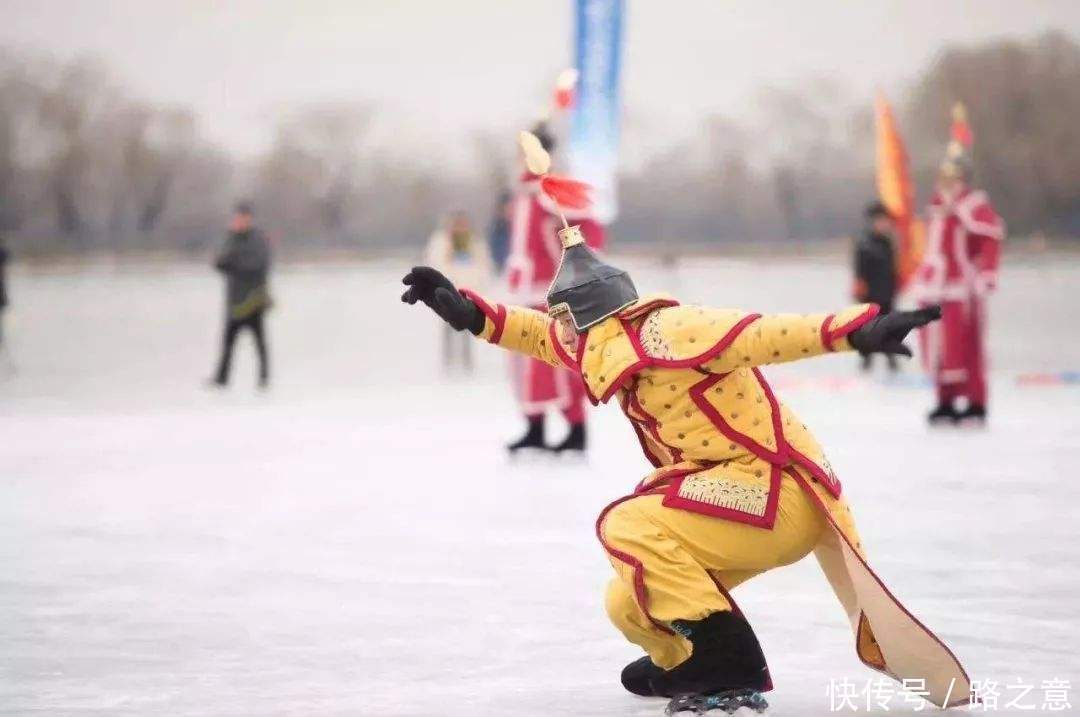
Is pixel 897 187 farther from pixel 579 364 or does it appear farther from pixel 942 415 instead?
pixel 579 364

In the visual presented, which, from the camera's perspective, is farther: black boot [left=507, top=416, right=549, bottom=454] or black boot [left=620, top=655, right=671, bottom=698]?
black boot [left=507, top=416, right=549, bottom=454]

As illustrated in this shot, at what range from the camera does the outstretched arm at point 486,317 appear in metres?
4.48

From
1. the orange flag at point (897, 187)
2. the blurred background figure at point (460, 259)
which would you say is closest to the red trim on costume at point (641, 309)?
the orange flag at point (897, 187)

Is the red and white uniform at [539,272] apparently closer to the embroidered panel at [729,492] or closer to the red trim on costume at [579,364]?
the red trim on costume at [579,364]

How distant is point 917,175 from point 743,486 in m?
34.2

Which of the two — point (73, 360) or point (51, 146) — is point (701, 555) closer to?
point (73, 360)

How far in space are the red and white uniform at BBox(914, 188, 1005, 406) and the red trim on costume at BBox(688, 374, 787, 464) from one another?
6.05 metres

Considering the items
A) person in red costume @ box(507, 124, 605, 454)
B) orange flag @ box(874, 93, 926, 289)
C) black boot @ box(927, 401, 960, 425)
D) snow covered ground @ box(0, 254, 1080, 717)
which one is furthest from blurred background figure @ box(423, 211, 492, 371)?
person in red costume @ box(507, 124, 605, 454)

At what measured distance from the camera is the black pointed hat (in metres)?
4.23

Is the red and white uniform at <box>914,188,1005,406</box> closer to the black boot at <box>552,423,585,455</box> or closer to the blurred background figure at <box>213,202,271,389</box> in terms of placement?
the black boot at <box>552,423,585,455</box>

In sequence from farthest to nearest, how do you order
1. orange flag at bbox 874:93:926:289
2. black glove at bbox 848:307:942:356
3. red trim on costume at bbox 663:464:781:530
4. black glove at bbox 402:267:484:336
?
orange flag at bbox 874:93:926:289
black glove at bbox 402:267:484:336
red trim on costume at bbox 663:464:781:530
black glove at bbox 848:307:942:356

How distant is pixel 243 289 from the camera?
45.9 ft

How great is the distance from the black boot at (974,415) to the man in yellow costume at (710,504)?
6386mm

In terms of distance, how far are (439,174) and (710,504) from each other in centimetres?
3785
